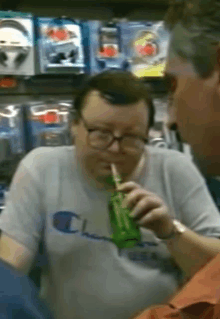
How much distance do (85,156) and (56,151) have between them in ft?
0.19

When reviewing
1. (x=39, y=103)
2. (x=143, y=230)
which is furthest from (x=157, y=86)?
(x=143, y=230)

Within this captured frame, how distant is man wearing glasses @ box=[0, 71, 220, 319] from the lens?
3.19 ft

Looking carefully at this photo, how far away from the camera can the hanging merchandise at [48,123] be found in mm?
1483

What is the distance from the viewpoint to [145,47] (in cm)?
161

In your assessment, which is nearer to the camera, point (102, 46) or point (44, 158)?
point (44, 158)

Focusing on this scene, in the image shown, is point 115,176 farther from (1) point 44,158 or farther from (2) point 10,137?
(2) point 10,137

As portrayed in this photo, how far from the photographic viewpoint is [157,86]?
1.65m

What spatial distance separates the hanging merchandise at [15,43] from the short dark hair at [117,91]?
1.54 ft

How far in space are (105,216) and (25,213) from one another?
0.15 metres

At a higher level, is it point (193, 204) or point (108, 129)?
point (108, 129)

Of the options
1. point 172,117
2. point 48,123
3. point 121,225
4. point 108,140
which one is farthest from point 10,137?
point 172,117

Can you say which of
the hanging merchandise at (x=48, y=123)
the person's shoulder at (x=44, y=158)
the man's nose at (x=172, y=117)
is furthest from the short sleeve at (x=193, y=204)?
the hanging merchandise at (x=48, y=123)

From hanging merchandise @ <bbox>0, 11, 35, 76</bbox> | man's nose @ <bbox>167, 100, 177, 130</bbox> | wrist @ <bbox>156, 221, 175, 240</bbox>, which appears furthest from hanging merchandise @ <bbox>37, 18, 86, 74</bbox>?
man's nose @ <bbox>167, 100, 177, 130</bbox>

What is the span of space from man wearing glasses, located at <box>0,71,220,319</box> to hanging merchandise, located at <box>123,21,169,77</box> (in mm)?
546
